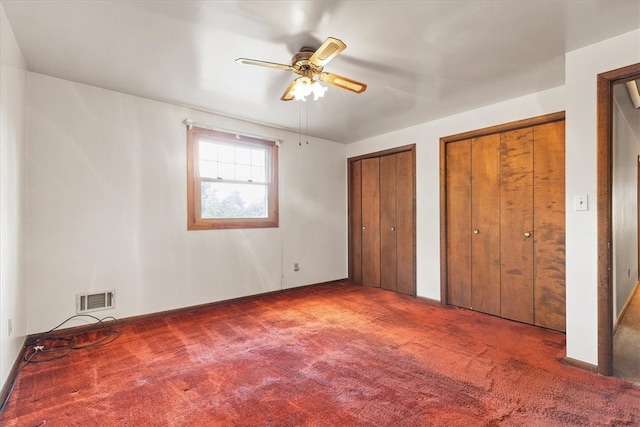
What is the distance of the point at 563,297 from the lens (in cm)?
291

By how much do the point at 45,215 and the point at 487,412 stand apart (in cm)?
376

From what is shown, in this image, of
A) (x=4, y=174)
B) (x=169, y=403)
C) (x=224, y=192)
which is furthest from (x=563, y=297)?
(x=4, y=174)

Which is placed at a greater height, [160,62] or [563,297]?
[160,62]

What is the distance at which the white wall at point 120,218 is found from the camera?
8.94 feet

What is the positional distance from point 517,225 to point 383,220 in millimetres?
1814

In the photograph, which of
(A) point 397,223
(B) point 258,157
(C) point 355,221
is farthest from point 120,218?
(A) point 397,223

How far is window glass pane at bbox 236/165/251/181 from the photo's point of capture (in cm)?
399

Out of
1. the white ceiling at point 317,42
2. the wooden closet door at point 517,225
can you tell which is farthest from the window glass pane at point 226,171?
the wooden closet door at point 517,225

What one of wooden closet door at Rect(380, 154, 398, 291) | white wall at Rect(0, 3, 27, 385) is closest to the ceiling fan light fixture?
white wall at Rect(0, 3, 27, 385)

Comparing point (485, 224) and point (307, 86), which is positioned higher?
point (307, 86)

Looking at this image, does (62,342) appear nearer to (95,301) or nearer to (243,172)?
(95,301)

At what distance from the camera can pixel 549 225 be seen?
2.99 metres

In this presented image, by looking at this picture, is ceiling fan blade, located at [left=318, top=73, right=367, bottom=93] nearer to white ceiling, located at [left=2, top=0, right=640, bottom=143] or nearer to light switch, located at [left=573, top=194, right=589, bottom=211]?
white ceiling, located at [left=2, top=0, right=640, bottom=143]

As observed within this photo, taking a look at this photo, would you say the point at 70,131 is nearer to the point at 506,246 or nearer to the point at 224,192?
the point at 224,192
